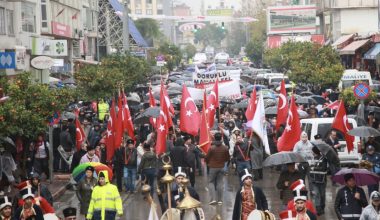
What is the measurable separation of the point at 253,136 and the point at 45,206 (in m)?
11.2

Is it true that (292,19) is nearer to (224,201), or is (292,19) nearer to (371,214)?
(224,201)

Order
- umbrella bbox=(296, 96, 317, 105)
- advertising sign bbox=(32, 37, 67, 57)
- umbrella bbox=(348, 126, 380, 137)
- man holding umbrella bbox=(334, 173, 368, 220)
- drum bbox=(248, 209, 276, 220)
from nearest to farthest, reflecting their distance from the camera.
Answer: drum bbox=(248, 209, 276, 220) < man holding umbrella bbox=(334, 173, 368, 220) < umbrella bbox=(348, 126, 380, 137) < umbrella bbox=(296, 96, 317, 105) < advertising sign bbox=(32, 37, 67, 57)

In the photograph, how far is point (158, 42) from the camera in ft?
527

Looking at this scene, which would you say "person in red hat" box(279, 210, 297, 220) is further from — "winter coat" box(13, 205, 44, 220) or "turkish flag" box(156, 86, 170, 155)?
"turkish flag" box(156, 86, 170, 155)

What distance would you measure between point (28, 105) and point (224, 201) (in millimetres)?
5203

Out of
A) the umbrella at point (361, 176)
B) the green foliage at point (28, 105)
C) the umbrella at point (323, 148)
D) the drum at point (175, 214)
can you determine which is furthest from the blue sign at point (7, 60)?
the drum at point (175, 214)

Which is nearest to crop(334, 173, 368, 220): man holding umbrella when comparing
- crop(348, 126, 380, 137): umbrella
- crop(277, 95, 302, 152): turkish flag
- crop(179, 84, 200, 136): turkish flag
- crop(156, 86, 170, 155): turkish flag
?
crop(277, 95, 302, 152): turkish flag

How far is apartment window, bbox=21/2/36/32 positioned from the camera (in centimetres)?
4603

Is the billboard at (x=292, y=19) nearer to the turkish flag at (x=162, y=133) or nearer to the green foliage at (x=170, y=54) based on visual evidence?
the green foliage at (x=170, y=54)

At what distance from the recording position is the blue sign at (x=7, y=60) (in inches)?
1471

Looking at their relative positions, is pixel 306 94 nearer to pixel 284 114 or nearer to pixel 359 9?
pixel 284 114

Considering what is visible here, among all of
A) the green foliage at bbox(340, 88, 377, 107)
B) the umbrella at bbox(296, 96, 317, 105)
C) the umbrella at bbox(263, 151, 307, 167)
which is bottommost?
the umbrella at bbox(296, 96, 317, 105)

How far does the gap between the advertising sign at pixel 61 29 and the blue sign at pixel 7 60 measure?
61.5ft

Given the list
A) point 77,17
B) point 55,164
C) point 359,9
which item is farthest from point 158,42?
point 55,164
